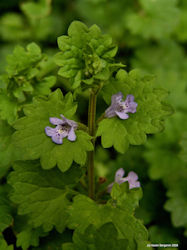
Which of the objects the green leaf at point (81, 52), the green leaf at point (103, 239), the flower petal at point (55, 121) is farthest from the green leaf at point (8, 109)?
the green leaf at point (103, 239)

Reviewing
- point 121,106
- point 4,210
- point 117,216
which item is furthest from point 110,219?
point 4,210

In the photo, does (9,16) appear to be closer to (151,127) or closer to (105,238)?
(151,127)

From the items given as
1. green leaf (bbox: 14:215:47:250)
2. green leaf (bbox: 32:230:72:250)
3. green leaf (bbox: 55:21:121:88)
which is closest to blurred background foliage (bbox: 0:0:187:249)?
green leaf (bbox: 32:230:72:250)

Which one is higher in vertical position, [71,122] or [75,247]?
[71,122]

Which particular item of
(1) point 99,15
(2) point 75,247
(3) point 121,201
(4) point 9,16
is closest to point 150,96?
(3) point 121,201

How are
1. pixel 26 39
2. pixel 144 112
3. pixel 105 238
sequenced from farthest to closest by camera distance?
pixel 26 39 → pixel 144 112 → pixel 105 238
